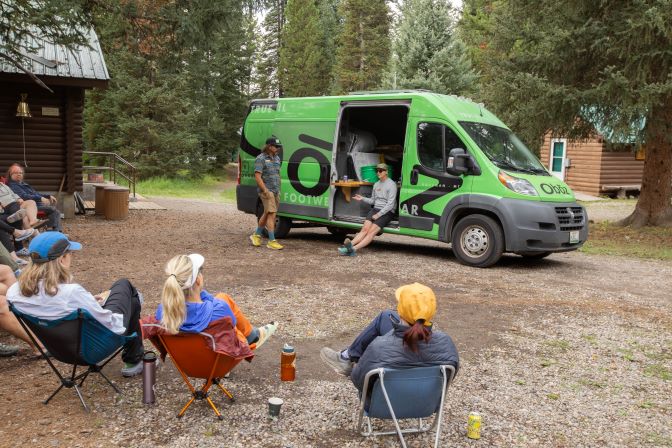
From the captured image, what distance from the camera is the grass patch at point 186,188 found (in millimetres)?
24547

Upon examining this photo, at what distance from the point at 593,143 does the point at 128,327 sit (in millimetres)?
23629

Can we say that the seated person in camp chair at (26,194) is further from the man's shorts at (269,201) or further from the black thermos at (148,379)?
the black thermos at (148,379)

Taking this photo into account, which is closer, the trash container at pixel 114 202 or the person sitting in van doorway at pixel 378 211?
the person sitting in van doorway at pixel 378 211

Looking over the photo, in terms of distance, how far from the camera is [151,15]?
1023 centimetres

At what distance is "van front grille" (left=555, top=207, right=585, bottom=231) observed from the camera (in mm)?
9049

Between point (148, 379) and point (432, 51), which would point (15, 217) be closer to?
point (148, 379)

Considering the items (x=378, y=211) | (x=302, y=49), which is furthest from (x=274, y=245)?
(x=302, y=49)

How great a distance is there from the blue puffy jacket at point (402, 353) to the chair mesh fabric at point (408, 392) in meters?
0.04

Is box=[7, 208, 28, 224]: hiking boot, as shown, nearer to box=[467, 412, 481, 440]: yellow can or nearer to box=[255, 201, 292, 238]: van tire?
box=[255, 201, 292, 238]: van tire

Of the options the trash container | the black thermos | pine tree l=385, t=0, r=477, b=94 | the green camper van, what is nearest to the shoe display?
the green camper van

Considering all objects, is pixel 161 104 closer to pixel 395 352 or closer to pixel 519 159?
pixel 519 159

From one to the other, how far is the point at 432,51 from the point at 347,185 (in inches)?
642

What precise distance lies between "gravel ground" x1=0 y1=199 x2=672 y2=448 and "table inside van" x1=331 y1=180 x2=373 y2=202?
1108mm

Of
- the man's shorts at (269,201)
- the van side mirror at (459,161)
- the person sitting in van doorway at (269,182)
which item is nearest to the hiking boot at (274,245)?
the person sitting in van doorway at (269,182)
